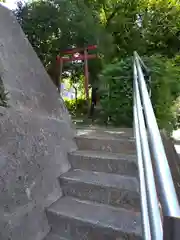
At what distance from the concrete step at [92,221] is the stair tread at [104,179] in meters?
0.15

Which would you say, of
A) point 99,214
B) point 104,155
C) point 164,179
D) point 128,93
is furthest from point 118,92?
point 164,179

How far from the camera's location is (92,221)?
137 centimetres

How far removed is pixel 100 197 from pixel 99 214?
15 cm

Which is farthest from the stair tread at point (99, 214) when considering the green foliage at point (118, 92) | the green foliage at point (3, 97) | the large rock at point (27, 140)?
the green foliage at point (118, 92)

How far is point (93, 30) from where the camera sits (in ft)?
14.9

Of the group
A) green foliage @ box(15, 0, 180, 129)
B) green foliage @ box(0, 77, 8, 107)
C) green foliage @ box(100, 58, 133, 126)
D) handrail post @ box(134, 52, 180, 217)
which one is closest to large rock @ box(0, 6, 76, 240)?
green foliage @ box(0, 77, 8, 107)

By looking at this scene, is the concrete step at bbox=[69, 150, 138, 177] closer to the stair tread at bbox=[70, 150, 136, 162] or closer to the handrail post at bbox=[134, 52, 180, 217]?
the stair tread at bbox=[70, 150, 136, 162]

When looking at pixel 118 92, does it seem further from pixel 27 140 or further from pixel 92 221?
pixel 92 221

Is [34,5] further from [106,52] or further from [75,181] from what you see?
[75,181]

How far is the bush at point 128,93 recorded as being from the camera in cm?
248

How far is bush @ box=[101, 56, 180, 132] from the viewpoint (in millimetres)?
2484

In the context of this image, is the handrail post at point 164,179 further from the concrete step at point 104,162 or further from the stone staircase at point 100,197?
the concrete step at point 104,162

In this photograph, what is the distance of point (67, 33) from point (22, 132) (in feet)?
11.3

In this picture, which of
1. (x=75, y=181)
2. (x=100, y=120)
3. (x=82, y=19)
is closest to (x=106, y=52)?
(x=82, y=19)
